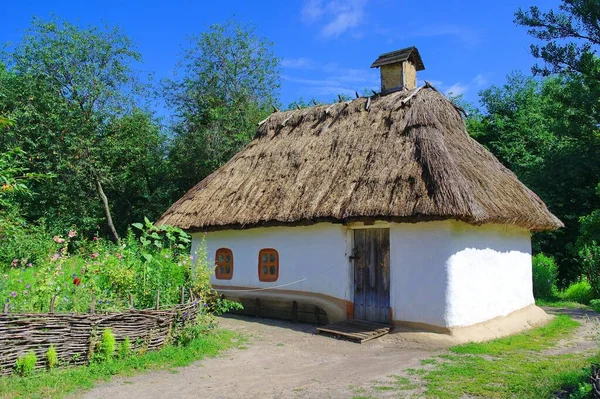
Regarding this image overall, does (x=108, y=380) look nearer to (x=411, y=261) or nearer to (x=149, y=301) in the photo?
(x=149, y=301)

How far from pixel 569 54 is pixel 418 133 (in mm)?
9832

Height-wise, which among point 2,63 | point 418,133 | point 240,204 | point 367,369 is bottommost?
point 367,369

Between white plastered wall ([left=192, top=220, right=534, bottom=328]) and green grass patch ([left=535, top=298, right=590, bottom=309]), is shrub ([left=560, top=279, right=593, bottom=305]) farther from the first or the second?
white plastered wall ([left=192, top=220, right=534, bottom=328])

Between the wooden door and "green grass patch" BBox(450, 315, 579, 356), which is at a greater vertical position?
the wooden door

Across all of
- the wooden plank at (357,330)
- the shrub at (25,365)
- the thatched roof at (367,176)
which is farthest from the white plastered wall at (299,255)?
the shrub at (25,365)

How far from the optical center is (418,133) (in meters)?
11.3

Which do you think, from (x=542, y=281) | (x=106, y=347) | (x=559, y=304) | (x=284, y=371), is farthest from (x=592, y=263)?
(x=106, y=347)

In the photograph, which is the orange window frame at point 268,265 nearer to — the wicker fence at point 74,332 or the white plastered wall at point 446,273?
the white plastered wall at point 446,273

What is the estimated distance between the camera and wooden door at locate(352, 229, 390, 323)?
1026 cm

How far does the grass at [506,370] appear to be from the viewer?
608 centimetres

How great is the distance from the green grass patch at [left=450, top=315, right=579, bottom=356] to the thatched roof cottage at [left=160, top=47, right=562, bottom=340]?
0.66 metres

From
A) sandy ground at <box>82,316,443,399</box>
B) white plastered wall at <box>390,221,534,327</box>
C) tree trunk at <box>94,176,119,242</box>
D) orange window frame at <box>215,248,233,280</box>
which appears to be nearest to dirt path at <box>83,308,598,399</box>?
sandy ground at <box>82,316,443,399</box>

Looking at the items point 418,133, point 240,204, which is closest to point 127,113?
point 240,204

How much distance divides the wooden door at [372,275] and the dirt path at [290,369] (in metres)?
0.92
